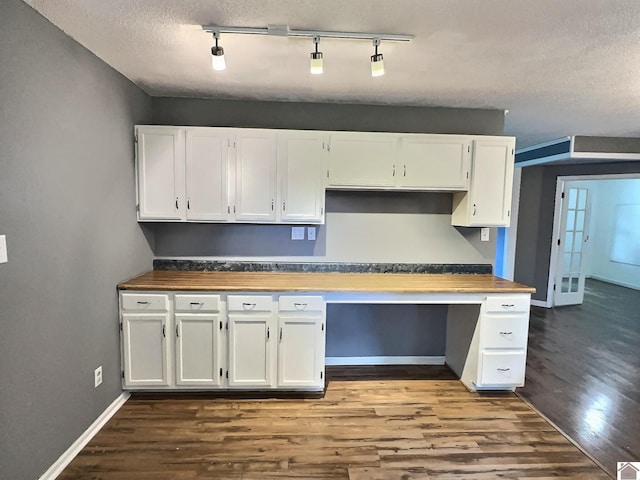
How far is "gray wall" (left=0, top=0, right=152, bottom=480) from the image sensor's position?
1.57 meters

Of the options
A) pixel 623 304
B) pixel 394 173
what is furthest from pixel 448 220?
pixel 623 304

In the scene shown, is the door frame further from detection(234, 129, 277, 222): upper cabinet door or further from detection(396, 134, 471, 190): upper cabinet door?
detection(234, 129, 277, 222): upper cabinet door

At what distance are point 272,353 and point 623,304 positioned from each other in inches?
243

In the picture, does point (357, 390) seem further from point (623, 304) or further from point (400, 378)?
point (623, 304)

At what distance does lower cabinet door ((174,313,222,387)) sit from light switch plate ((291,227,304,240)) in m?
0.97

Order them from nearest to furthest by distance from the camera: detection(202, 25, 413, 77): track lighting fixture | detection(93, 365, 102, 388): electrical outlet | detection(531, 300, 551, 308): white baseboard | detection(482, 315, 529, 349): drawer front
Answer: detection(202, 25, 413, 77): track lighting fixture → detection(93, 365, 102, 388): electrical outlet → detection(482, 315, 529, 349): drawer front → detection(531, 300, 551, 308): white baseboard

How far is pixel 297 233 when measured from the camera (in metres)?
3.11

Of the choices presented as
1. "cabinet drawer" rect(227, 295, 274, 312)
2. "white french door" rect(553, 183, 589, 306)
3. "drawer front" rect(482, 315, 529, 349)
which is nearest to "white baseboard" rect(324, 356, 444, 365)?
"drawer front" rect(482, 315, 529, 349)

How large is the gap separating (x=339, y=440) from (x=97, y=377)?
1596mm

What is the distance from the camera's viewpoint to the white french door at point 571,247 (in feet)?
17.4

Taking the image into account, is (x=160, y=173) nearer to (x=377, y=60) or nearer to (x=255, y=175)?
(x=255, y=175)

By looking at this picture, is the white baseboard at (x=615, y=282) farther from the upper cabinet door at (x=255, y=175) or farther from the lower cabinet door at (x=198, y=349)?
the lower cabinet door at (x=198, y=349)

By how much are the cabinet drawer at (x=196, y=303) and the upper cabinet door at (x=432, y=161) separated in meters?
1.70

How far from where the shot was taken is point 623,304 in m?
5.72
